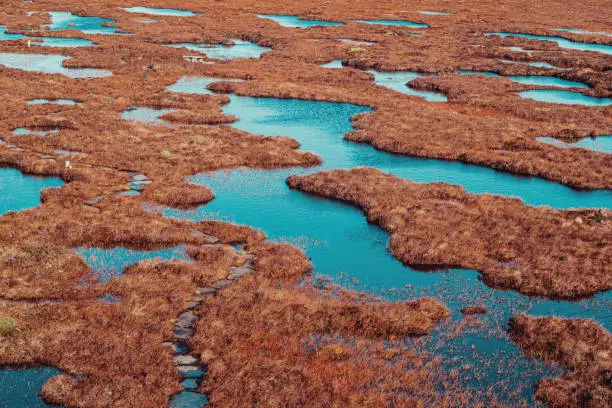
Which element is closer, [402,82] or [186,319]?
[186,319]

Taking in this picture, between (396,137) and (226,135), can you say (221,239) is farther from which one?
(396,137)

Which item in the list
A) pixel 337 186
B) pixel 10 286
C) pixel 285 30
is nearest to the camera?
pixel 10 286

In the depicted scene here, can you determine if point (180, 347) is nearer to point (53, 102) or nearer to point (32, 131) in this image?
point (32, 131)

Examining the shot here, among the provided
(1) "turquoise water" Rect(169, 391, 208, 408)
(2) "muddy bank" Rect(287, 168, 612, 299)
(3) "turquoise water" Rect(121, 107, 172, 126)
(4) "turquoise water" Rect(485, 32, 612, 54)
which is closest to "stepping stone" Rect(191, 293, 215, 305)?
(1) "turquoise water" Rect(169, 391, 208, 408)

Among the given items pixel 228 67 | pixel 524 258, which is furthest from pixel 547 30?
pixel 524 258

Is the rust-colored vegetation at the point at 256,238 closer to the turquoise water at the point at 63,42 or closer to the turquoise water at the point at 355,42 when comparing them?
the turquoise water at the point at 63,42

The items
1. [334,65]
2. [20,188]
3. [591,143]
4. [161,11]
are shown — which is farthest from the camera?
[161,11]

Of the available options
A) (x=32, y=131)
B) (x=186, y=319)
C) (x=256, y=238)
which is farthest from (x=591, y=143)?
(x=32, y=131)
